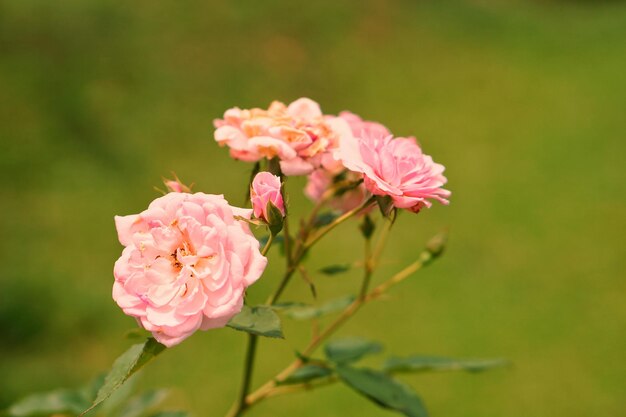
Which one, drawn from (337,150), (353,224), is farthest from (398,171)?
(353,224)

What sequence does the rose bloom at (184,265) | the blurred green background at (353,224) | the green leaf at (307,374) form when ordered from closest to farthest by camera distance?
the rose bloom at (184,265) < the green leaf at (307,374) < the blurred green background at (353,224)

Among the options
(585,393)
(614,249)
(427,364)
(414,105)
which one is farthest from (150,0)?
(427,364)

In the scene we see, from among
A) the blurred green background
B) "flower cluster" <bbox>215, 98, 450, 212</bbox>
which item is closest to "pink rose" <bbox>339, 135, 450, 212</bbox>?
"flower cluster" <bbox>215, 98, 450, 212</bbox>

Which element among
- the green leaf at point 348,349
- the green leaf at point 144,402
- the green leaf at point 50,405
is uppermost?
the green leaf at point 348,349

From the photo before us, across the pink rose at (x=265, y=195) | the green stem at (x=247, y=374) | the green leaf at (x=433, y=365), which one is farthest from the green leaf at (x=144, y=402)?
the pink rose at (x=265, y=195)

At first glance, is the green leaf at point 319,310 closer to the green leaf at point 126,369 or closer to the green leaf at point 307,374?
the green leaf at point 307,374

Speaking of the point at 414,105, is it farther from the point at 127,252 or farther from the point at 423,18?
the point at 127,252

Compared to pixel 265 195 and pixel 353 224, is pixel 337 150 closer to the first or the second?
pixel 265 195
